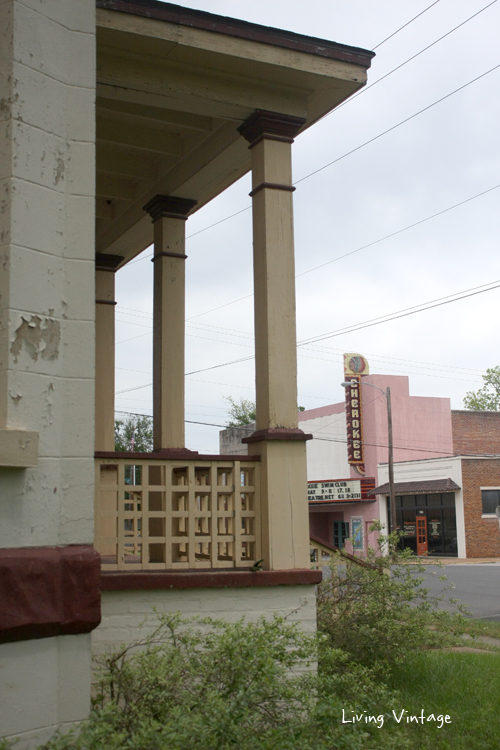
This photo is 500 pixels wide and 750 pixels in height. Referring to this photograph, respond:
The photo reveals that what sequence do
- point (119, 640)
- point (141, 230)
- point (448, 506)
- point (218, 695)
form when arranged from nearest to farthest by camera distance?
1. point (218, 695)
2. point (119, 640)
3. point (141, 230)
4. point (448, 506)

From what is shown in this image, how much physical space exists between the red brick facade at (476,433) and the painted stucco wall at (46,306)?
34.8m

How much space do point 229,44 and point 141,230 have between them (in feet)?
11.7

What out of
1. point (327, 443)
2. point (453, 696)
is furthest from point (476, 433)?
point (453, 696)

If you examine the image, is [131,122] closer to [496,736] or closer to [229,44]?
[229,44]

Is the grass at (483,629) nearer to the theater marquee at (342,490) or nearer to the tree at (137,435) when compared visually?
the theater marquee at (342,490)

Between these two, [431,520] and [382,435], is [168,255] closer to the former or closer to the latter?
[382,435]

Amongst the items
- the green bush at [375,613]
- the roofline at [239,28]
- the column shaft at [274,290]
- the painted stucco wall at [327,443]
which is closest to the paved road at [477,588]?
the green bush at [375,613]

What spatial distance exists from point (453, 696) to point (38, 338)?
186 inches

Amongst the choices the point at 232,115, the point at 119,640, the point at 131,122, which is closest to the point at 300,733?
the point at 119,640

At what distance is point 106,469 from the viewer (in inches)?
369

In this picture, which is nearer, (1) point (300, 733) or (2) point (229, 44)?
(1) point (300, 733)

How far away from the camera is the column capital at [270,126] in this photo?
6398 millimetres

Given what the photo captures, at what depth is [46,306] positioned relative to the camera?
3.89 meters

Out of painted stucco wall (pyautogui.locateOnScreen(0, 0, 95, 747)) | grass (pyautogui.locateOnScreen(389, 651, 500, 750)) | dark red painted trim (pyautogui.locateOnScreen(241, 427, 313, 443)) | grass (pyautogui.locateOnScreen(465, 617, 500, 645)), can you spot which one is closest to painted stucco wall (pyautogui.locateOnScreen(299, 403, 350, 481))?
grass (pyautogui.locateOnScreen(465, 617, 500, 645))
